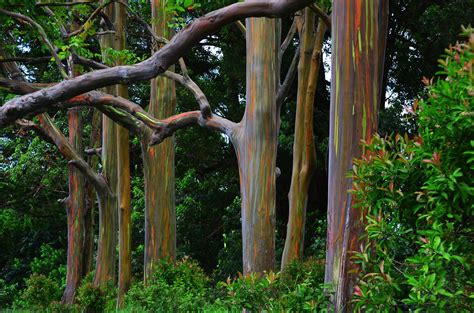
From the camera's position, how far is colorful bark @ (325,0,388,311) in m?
6.54

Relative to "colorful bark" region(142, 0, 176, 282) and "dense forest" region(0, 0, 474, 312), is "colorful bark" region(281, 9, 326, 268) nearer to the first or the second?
"dense forest" region(0, 0, 474, 312)

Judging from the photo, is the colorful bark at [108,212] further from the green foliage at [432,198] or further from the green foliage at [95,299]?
the green foliage at [432,198]

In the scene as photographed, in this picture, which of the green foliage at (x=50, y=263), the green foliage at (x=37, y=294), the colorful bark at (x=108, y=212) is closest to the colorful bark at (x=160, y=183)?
the colorful bark at (x=108, y=212)

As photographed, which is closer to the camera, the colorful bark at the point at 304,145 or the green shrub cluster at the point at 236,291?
the green shrub cluster at the point at 236,291

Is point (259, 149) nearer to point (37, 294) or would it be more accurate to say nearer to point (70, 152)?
point (70, 152)

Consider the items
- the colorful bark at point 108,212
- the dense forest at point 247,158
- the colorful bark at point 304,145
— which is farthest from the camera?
the colorful bark at point 108,212

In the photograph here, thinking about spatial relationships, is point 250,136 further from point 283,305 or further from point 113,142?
point 113,142

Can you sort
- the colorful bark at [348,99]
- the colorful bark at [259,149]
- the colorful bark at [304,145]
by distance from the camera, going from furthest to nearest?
the colorful bark at [304,145] → the colorful bark at [259,149] → the colorful bark at [348,99]

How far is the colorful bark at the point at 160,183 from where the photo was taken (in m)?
13.6

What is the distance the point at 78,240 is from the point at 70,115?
149 inches

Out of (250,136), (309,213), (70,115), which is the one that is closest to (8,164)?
(70,115)

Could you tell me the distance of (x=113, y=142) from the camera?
672 inches

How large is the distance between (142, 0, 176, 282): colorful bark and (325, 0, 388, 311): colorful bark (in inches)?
284

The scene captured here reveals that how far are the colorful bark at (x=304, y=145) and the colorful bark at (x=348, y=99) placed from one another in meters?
6.58
